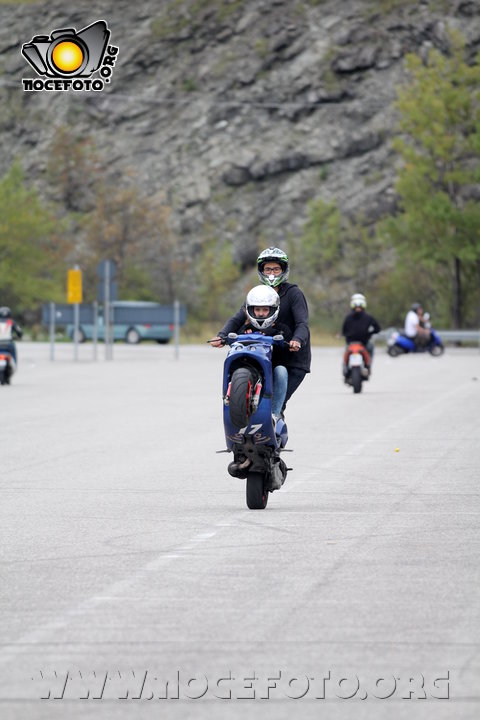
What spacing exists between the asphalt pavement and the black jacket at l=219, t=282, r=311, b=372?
1045mm

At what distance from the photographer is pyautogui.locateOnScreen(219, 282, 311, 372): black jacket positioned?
39.6 ft

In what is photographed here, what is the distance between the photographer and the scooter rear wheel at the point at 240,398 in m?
11.2

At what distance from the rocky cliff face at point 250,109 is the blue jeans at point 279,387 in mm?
70200

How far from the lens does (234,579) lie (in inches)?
324

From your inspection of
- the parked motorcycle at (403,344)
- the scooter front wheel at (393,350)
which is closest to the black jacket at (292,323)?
the parked motorcycle at (403,344)

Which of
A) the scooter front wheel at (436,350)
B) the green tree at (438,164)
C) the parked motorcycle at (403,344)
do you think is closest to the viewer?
the parked motorcycle at (403,344)

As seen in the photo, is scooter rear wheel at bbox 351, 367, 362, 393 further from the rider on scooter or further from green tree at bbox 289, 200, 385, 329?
green tree at bbox 289, 200, 385, 329

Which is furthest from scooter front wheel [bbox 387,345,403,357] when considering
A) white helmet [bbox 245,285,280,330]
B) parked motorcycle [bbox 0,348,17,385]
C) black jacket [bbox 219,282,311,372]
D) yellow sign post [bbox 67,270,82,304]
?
white helmet [bbox 245,285,280,330]

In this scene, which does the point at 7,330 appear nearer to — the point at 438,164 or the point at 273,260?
the point at 273,260

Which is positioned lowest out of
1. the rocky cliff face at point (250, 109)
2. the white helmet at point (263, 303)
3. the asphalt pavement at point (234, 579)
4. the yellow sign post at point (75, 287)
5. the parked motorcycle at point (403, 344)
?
the asphalt pavement at point (234, 579)

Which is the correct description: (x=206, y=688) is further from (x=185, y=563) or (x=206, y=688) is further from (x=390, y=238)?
(x=390, y=238)

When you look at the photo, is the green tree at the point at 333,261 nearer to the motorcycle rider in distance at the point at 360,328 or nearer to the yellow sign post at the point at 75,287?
the yellow sign post at the point at 75,287

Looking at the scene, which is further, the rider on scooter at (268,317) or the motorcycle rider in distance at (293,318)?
the motorcycle rider in distance at (293,318)

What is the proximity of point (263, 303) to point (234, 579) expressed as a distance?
3838 millimetres
